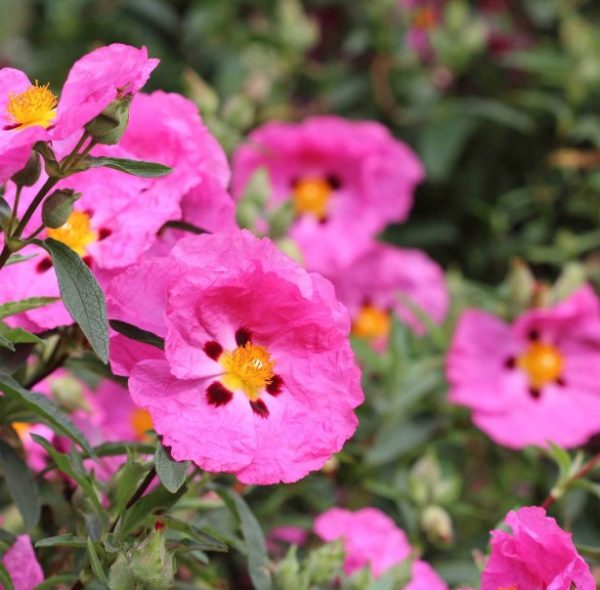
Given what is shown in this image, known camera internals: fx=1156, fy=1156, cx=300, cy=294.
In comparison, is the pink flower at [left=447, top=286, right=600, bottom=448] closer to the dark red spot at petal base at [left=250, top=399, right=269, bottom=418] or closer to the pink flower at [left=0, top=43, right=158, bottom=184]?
the dark red spot at petal base at [left=250, top=399, right=269, bottom=418]

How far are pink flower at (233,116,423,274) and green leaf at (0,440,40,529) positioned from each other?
142 cm

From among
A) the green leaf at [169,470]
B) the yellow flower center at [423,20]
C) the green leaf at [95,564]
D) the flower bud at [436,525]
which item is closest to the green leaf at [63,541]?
the green leaf at [95,564]

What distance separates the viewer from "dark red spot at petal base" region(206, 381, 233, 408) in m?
1.37

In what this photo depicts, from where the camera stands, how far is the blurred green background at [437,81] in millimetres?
3229

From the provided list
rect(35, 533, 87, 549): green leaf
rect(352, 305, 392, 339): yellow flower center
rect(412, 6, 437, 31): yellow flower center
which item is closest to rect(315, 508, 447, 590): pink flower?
rect(35, 533, 87, 549): green leaf

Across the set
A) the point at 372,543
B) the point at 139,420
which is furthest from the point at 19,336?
the point at 139,420

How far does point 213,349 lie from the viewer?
1405 millimetres

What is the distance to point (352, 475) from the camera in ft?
7.59

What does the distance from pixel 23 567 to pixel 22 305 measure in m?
0.34

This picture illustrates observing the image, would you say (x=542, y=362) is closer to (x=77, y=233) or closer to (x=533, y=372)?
(x=533, y=372)

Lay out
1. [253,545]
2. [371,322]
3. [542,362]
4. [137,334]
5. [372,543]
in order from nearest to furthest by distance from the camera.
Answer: [137,334], [253,545], [372,543], [542,362], [371,322]

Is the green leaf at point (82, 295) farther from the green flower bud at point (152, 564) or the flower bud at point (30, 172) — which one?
the green flower bud at point (152, 564)

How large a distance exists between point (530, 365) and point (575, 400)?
15 cm

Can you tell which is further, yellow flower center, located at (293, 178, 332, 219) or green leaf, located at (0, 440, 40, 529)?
yellow flower center, located at (293, 178, 332, 219)
